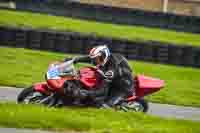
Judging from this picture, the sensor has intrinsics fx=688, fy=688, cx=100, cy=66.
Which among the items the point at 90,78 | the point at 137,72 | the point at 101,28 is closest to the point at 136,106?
the point at 90,78

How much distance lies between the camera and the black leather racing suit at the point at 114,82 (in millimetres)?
11070

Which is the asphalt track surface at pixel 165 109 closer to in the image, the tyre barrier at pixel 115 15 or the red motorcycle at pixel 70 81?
the red motorcycle at pixel 70 81

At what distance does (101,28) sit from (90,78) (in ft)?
54.8

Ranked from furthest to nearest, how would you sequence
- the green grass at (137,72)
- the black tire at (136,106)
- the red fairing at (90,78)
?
the green grass at (137,72) < the black tire at (136,106) < the red fairing at (90,78)

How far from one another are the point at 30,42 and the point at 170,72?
3.85m

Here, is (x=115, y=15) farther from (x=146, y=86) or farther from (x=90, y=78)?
(x=90, y=78)

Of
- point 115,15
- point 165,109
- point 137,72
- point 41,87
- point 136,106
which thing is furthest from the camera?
point 115,15

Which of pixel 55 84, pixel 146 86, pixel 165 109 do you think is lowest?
pixel 165 109

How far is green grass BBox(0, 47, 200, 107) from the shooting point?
14.2 metres

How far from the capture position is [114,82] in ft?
37.1

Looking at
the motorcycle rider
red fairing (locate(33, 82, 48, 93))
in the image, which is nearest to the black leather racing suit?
the motorcycle rider

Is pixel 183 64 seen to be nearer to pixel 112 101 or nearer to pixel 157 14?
pixel 112 101

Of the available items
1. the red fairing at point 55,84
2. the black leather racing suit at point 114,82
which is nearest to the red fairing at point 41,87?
the red fairing at point 55,84

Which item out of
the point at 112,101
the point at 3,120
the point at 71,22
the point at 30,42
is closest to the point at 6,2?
the point at 71,22
